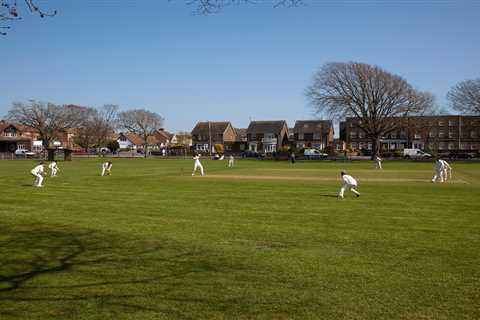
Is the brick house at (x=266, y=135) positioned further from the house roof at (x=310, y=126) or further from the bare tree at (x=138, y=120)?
the bare tree at (x=138, y=120)

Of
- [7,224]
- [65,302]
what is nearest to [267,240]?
[65,302]

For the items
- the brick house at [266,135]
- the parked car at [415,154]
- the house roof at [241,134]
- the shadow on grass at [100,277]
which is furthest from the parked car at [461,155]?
the shadow on grass at [100,277]

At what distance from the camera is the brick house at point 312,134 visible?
11212cm

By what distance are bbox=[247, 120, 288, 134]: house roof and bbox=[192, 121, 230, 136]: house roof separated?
273 inches

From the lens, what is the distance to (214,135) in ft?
388

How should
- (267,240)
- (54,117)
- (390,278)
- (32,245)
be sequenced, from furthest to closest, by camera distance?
(54,117)
(267,240)
(32,245)
(390,278)

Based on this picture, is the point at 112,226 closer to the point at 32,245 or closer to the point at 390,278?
the point at 32,245

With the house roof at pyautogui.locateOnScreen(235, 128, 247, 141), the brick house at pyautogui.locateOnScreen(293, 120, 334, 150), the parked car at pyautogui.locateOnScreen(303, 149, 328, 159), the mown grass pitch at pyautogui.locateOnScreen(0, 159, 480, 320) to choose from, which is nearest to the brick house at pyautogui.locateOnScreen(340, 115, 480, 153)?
the brick house at pyautogui.locateOnScreen(293, 120, 334, 150)

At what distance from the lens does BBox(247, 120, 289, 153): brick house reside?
11312 cm

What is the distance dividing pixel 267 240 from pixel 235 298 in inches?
160

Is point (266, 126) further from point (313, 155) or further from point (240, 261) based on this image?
point (240, 261)

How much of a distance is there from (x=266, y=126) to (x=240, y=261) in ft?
356

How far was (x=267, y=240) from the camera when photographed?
1052 centimetres

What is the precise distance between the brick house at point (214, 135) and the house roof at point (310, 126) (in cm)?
1797
